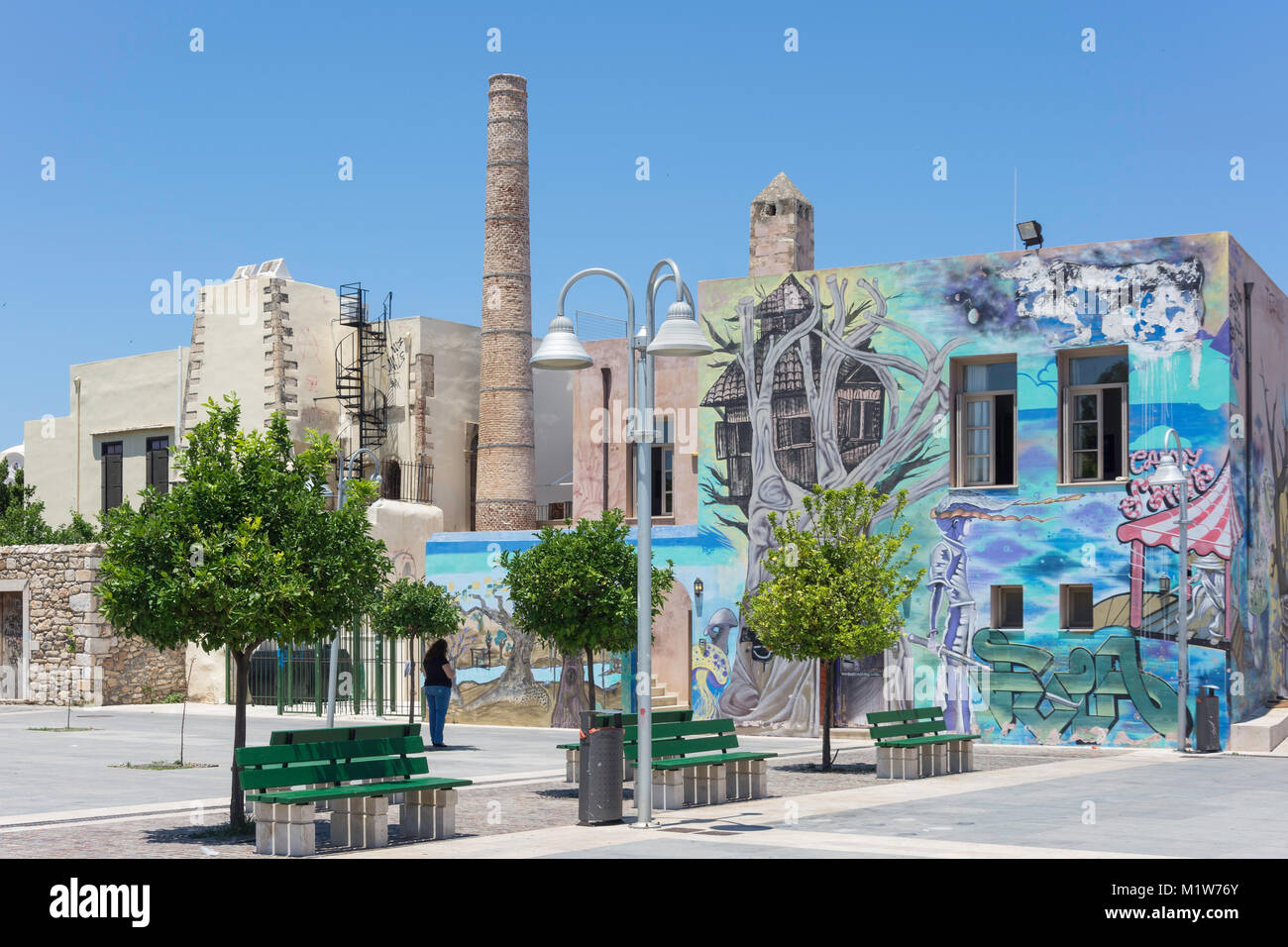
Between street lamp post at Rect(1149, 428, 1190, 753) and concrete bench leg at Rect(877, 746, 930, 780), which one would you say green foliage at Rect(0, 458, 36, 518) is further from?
concrete bench leg at Rect(877, 746, 930, 780)

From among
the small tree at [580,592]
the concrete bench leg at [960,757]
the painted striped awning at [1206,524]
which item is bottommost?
the concrete bench leg at [960,757]

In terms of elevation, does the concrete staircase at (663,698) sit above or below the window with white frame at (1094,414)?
below

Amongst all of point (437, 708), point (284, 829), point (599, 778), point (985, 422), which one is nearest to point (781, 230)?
point (985, 422)

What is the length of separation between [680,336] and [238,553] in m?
4.64

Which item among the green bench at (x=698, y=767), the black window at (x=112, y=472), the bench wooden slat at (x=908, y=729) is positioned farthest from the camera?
the black window at (x=112, y=472)

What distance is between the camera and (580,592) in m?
20.5

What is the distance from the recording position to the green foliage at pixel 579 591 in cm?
2047

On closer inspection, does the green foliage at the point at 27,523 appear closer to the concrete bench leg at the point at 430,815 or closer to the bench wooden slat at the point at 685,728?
the bench wooden slat at the point at 685,728

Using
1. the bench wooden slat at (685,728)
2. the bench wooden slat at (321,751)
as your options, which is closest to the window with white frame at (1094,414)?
the bench wooden slat at (685,728)

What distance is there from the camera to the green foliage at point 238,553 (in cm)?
1360

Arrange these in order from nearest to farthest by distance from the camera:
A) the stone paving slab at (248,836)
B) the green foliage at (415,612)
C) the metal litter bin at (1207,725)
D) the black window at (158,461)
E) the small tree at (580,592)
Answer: the stone paving slab at (248,836), the small tree at (580,592), the metal litter bin at (1207,725), the green foliage at (415,612), the black window at (158,461)

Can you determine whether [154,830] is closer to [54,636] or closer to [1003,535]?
[1003,535]

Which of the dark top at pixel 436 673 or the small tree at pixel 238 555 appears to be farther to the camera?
the dark top at pixel 436 673

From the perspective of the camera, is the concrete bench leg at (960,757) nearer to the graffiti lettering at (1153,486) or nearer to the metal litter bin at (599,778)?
the graffiti lettering at (1153,486)
